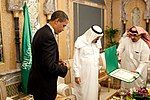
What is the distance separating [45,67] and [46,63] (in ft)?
0.16

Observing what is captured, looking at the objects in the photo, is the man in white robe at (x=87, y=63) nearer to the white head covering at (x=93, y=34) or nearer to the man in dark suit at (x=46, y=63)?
the white head covering at (x=93, y=34)

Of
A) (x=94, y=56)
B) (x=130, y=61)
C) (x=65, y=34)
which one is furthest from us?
(x=65, y=34)

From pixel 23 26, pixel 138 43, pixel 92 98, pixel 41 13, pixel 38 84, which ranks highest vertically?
pixel 41 13

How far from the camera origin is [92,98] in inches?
138

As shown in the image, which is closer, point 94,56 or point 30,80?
point 30,80

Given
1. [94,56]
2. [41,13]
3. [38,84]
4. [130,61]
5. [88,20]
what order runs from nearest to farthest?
[38,84], [94,56], [130,61], [41,13], [88,20]

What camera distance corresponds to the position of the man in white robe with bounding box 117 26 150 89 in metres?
3.57

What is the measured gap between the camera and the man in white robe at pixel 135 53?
3.57 metres

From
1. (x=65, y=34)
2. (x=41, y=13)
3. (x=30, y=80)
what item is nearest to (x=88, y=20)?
(x=65, y=34)

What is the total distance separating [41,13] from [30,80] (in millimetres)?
2474

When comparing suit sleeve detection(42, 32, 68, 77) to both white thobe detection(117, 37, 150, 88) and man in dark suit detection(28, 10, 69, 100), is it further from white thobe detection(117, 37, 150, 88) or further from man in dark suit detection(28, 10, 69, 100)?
white thobe detection(117, 37, 150, 88)

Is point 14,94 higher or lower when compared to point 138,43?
lower

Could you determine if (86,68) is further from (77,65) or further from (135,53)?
(135,53)

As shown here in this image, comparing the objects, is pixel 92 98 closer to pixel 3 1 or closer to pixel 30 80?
pixel 30 80
